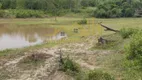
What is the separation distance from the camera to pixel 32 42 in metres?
32.9

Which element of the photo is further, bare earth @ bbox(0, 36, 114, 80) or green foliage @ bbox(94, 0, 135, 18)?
green foliage @ bbox(94, 0, 135, 18)

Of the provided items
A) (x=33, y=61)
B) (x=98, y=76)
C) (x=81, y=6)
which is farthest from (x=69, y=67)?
(x=81, y=6)

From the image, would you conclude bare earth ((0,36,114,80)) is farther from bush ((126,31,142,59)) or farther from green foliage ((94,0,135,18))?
green foliage ((94,0,135,18))

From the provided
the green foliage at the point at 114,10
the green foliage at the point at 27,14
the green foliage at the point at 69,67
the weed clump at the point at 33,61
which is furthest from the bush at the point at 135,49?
the green foliage at the point at 27,14

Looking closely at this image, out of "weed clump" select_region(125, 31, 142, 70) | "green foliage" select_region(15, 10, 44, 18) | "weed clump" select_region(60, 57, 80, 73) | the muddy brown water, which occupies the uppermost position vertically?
"weed clump" select_region(125, 31, 142, 70)

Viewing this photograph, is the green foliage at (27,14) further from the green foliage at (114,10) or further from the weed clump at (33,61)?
the weed clump at (33,61)

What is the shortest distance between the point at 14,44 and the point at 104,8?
29441 mm

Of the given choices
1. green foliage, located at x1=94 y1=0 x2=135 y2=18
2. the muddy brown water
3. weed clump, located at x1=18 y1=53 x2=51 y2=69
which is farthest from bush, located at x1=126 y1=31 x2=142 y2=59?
green foliage, located at x1=94 y1=0 x2=135 y2=18

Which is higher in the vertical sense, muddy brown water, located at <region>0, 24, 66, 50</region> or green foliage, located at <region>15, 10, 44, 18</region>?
green foliage, located at <region>15, 10, 44, 18</region>

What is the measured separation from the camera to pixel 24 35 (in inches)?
1501

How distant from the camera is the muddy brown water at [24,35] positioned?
32.3 meters

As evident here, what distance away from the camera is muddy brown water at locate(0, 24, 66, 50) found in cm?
3234

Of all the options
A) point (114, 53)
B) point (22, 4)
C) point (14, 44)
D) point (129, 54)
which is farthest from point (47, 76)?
point (22, 4)

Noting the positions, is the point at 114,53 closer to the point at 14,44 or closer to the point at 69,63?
the point at 69,63
